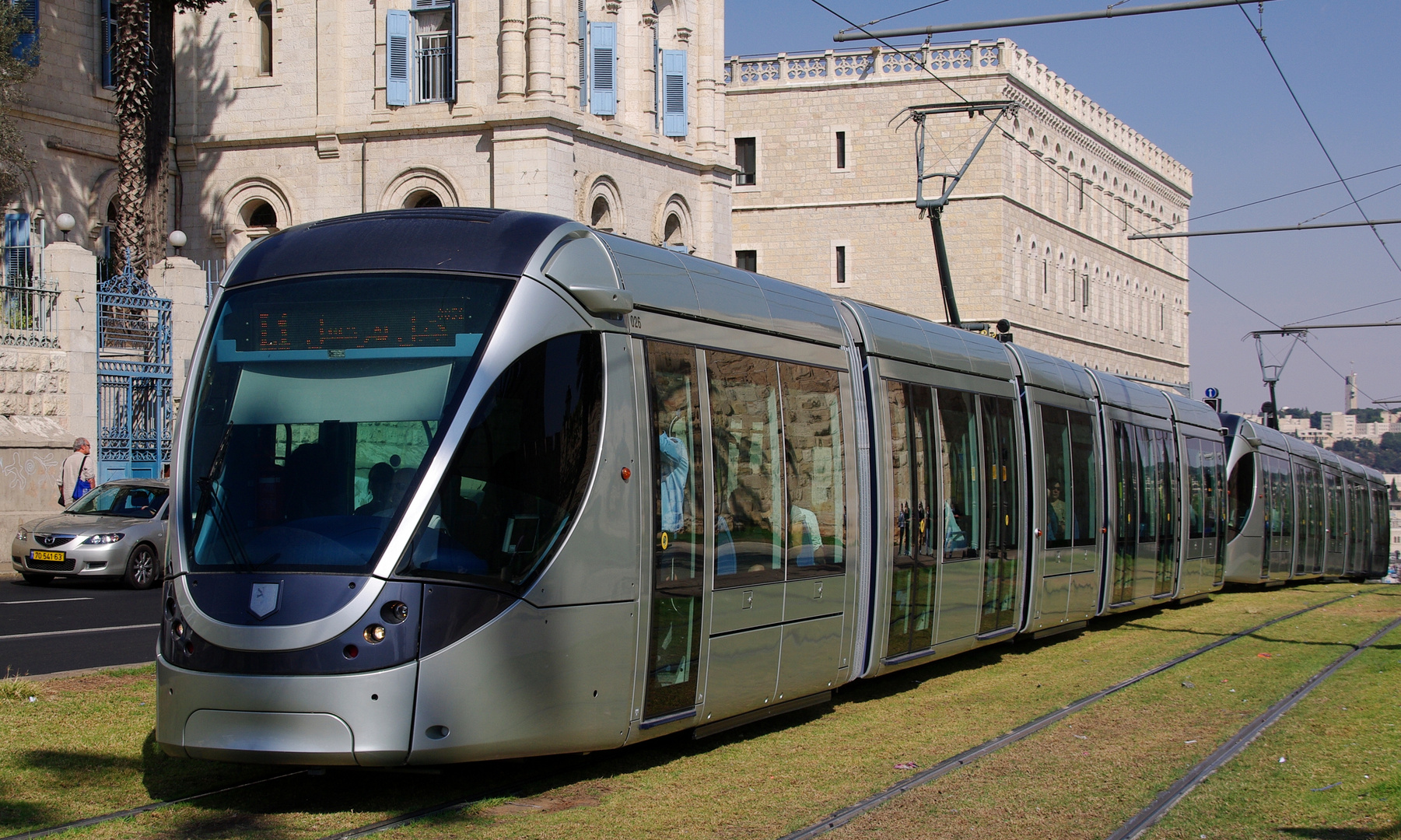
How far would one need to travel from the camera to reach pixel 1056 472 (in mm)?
14773

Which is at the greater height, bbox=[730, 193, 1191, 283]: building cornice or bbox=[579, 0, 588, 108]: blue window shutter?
bbox=[730, 193, 1191, 283]: building cornice

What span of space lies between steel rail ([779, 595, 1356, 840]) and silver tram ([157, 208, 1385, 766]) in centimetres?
119

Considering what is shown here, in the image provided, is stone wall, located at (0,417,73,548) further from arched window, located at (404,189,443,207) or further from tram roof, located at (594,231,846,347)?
tram roof, located at (594,231,846,347)

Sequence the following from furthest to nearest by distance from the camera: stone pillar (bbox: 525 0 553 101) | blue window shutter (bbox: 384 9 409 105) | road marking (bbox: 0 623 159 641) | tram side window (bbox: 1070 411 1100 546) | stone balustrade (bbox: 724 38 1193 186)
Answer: stone balustrade (bbox: 724 38 1193 186)
blue window shutter (bbox: 384 9 409 105)
stone pillar (bbox: 525 0 553 101)
tram side window (bbox: 1070 411 1100 546)
road marking (bbox: 0 623 159 641)

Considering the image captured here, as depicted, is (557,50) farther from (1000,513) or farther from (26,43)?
(1000,513)

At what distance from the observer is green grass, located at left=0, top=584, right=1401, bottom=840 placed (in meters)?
6.75

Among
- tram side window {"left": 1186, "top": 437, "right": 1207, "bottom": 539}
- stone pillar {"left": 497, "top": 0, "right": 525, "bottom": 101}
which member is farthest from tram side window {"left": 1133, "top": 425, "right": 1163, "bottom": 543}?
stone pillar {"left": 497, "top": 0, "right": 525, "bottom": 101}

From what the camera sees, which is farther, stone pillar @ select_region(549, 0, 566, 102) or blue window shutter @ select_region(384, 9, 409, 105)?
blue window shutter @ select_region(384, 9, 409, 105)

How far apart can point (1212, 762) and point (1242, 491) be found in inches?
705

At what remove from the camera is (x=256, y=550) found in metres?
6.88

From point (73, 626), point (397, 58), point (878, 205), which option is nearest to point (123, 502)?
point (73, 626)

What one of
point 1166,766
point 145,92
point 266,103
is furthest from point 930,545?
point 266,103

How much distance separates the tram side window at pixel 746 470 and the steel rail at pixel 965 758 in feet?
4.93

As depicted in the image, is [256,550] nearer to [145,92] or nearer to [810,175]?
[145,92]
